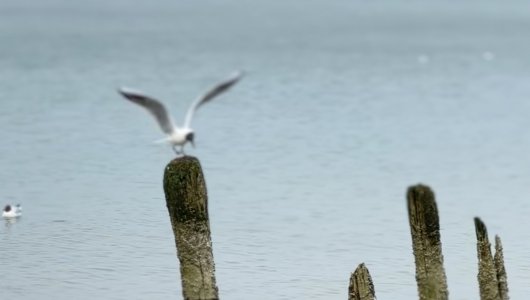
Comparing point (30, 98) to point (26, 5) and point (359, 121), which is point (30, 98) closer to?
point (359, 121)

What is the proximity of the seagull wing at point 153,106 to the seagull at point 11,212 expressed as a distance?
1097cm

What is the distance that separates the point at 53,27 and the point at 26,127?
200 ft

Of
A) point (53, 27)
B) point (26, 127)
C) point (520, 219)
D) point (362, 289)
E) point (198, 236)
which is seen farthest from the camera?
point (53, 27)

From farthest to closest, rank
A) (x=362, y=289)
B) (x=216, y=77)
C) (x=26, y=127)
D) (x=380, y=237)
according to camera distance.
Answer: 1. (x=216, y=77)
2. (x=26, y=127)
3. (x=380, y=237)
4. (x=362, y=289)

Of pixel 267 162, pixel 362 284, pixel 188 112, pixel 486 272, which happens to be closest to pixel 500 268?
pixel 486 272

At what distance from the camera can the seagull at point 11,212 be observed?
25.7 meters

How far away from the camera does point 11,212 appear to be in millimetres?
25891

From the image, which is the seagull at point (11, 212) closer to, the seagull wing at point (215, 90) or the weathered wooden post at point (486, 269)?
the seagull wing at point (215, 90)

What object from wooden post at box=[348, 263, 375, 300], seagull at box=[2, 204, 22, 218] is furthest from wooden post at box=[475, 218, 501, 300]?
seagull at box=[2, 204, 22, 218]

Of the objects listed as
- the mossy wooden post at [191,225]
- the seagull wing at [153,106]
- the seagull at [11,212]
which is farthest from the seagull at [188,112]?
the seagull at [11,212]

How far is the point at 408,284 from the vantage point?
2184 centimetres

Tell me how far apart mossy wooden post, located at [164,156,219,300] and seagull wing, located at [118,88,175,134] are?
162cm

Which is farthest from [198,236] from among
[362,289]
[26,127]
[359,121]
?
[359,121]

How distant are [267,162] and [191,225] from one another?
22557 millimetres
